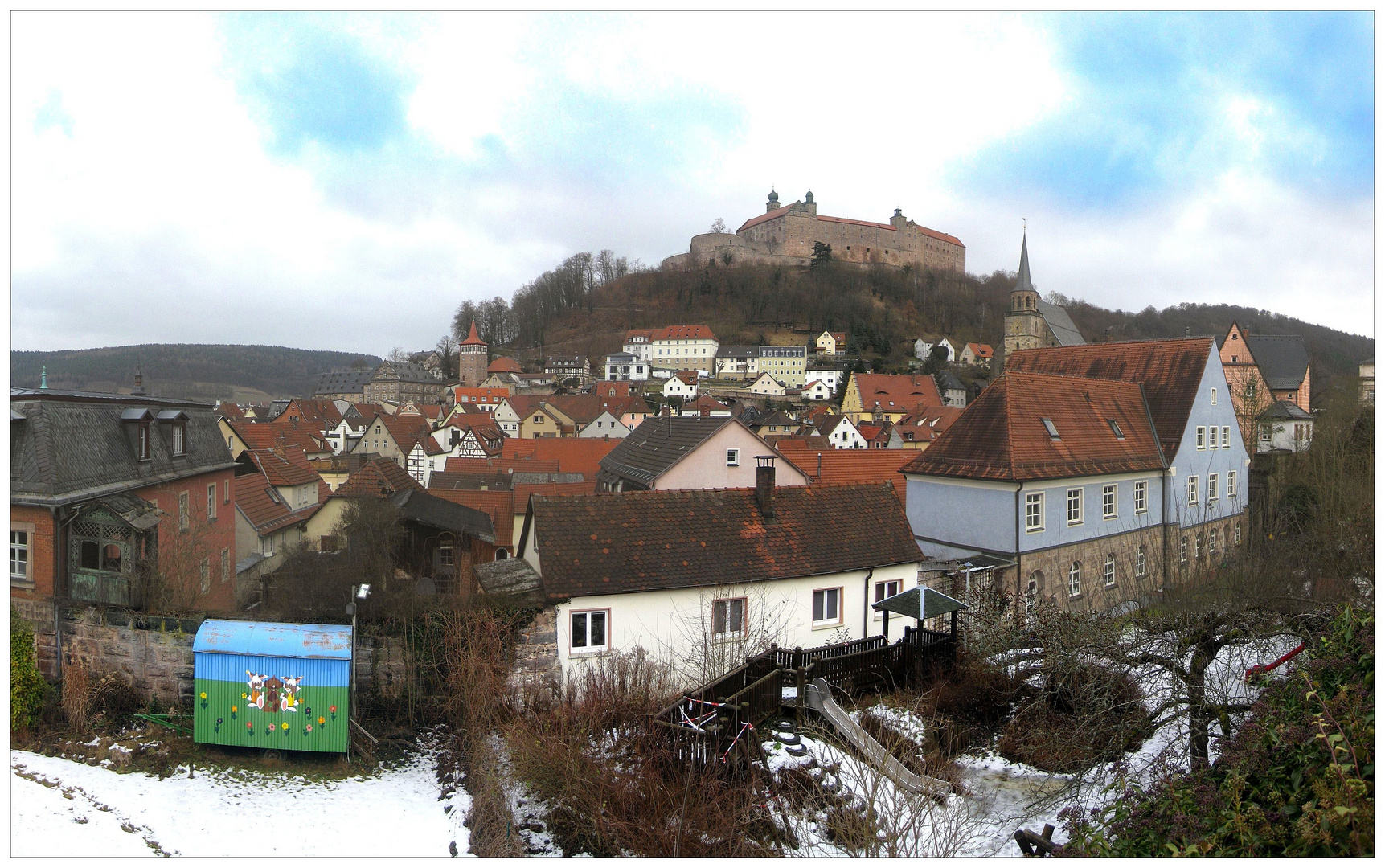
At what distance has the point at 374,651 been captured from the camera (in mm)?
12641

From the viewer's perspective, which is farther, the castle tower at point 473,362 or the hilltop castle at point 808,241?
the hilltop castle at point 808,241

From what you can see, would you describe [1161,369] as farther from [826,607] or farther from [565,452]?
[565,452]

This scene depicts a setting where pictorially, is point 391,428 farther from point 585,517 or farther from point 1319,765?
point 1319,765

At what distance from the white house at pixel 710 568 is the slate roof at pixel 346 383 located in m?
116

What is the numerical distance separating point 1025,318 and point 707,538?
73750 mm

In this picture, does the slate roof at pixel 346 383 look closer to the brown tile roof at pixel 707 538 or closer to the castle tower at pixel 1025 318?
the castle tower at pixel 1025 318

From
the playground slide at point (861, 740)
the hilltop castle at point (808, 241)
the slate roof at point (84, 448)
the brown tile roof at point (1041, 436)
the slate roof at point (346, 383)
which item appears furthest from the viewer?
the hilltop castle at point (808, 241)

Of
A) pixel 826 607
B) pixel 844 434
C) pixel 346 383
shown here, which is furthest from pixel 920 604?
pixel 346 383

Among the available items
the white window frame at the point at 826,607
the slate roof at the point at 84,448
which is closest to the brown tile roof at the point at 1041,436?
the white window frame at the point at 826,607

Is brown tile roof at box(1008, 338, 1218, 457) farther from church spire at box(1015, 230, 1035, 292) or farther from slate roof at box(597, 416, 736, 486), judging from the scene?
church spire at box(1015, 230, 1035, 292)

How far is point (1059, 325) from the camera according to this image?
3270 inches

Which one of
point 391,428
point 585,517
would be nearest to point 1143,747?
point 585,517

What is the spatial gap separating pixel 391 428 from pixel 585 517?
57053 mm

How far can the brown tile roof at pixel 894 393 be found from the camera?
289 ft
